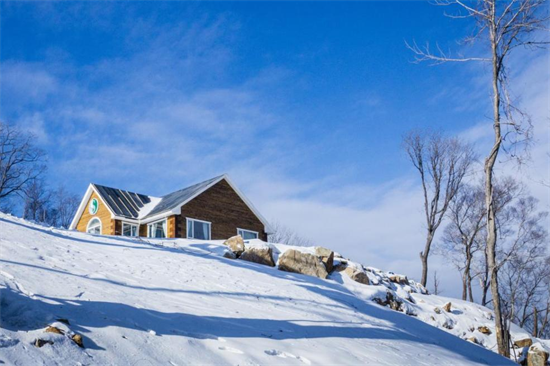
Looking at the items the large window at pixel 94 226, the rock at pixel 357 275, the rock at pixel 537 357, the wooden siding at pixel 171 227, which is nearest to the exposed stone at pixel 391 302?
the rock at pixel 357 275

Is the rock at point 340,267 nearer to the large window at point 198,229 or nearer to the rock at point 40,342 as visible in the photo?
the large window at point 198,229

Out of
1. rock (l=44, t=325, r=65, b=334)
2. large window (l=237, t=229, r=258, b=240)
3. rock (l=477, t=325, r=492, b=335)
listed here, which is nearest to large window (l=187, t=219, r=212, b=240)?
large window (l=237, t=229, r=258, b=240)

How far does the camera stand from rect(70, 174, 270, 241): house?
29.6 meters

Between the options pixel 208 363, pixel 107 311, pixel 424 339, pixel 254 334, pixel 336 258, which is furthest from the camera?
pixel 336 258

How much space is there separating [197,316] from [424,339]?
5.70 m

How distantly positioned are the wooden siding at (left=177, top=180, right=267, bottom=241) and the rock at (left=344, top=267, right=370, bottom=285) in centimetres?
1285

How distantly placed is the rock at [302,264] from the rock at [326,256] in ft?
1.59

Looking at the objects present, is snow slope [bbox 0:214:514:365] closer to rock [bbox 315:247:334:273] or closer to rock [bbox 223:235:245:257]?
rock [bbox 223:235:245:257]

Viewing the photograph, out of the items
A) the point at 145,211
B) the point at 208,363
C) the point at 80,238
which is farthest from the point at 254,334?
the point at 145,211

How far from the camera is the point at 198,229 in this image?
98.4 ft

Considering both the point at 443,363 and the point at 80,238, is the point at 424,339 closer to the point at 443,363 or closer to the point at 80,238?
the point at 443,363

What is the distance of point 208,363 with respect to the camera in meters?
6.41

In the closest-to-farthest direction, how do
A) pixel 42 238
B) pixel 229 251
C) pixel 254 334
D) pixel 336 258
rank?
1. pixel 254 334
2. pixel 42 238
3. pixel 229 251
4. pixel 336 258

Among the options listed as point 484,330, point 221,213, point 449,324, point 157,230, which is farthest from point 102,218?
point 484,330
